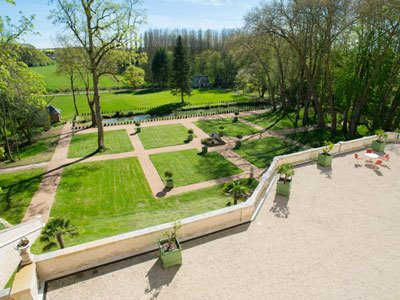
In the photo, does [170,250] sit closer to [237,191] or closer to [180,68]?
[237,191]

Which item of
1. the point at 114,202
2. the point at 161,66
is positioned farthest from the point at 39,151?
the point at 161,66

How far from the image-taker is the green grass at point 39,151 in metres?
22.6

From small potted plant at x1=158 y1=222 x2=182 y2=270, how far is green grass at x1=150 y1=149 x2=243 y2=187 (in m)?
10.8

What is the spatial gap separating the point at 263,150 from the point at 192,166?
864 centimetres

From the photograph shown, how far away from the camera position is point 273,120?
1483 inches

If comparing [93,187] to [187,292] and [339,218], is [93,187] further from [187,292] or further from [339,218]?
[339,218]

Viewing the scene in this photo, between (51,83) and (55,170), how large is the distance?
81.9m

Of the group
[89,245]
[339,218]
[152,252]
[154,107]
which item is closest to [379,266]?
[339,218]

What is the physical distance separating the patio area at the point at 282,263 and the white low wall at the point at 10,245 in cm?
369

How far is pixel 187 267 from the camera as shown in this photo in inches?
290

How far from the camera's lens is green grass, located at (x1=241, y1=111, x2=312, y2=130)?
113 feet

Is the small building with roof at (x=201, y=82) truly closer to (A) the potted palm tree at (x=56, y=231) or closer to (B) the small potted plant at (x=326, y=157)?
(B) the small potted plant at (x=326, y=157)

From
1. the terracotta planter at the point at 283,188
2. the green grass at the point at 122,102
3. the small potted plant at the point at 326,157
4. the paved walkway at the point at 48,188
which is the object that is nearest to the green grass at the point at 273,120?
the small potted plant at the point at 326,157

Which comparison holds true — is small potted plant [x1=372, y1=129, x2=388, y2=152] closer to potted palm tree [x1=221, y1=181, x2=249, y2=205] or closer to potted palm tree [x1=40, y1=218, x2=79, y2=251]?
potted palm tree [x1=221, y1=181, x2=249, y2=205]
